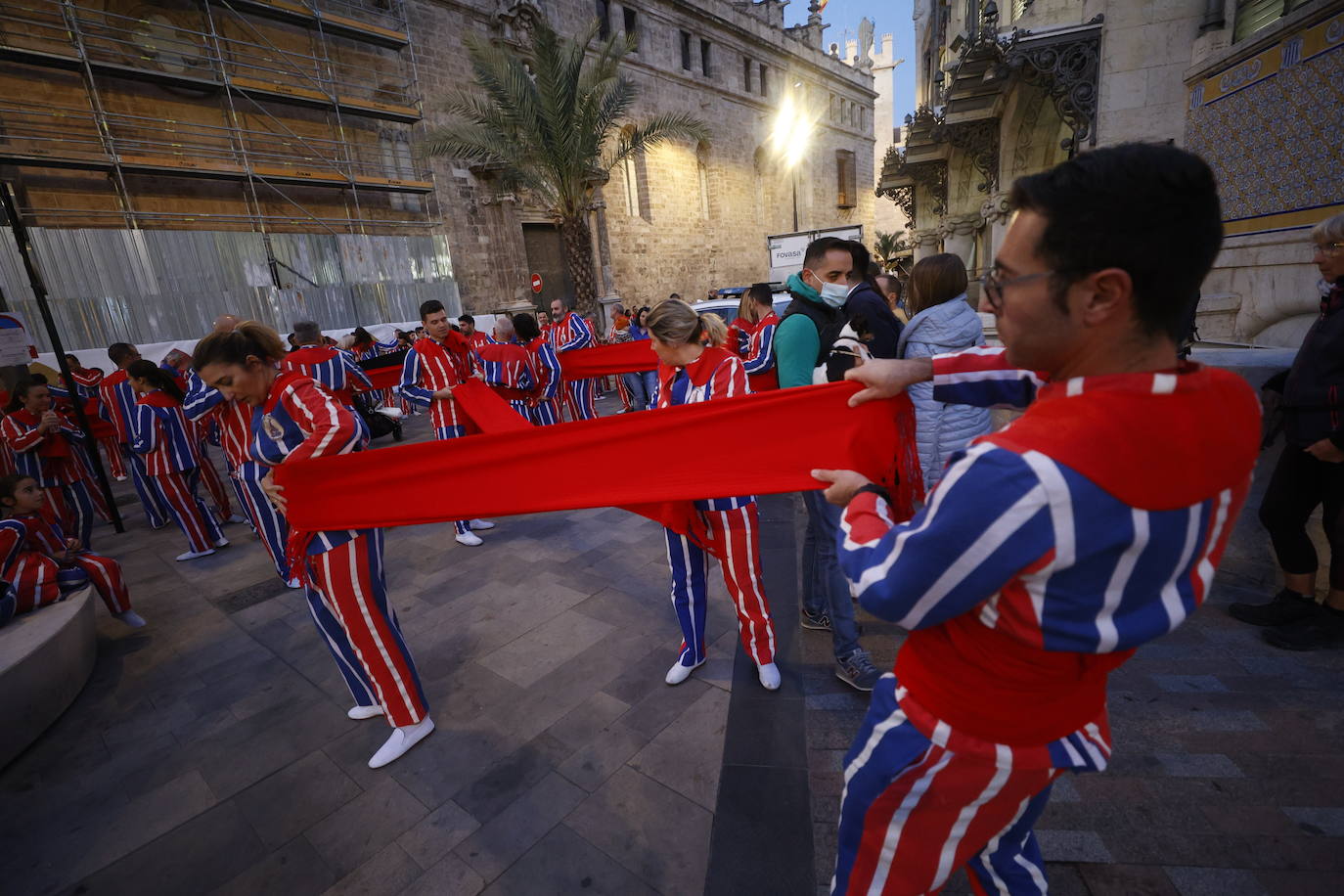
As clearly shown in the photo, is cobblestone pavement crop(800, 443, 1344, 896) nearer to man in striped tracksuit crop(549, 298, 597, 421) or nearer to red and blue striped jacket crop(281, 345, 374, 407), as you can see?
red and blue striped jacket crop(281, 345, 374, 407)

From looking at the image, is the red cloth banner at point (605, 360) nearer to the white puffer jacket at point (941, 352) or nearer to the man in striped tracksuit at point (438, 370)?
the man in striped tracksuit at point (438, 370)

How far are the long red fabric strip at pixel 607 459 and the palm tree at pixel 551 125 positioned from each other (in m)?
13.3

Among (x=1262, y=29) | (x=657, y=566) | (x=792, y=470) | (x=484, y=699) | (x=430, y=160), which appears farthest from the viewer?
(x=430, y=160)

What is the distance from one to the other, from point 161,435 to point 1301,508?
865cm

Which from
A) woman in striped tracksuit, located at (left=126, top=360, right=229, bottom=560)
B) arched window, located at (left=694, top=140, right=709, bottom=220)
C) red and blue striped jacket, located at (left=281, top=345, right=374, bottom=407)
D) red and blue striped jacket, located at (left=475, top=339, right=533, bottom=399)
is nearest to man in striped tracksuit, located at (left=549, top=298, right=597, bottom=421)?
red and blue striped jacket, located at (left=475, top=339, right=533, bottom=399)

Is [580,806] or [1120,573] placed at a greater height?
[1120,573]

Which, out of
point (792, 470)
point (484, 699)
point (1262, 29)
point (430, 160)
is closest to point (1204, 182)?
point (792, 470)

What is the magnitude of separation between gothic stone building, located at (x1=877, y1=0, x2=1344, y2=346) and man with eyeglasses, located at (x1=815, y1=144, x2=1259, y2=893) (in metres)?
6.82

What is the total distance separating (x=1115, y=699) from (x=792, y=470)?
207 cm

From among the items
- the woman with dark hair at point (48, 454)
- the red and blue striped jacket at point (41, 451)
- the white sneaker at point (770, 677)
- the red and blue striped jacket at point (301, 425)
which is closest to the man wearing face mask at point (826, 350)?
the white sneaker at point (770, 677)

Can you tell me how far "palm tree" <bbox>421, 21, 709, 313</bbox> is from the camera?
42.5 ft

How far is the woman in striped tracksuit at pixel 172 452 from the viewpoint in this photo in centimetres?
540

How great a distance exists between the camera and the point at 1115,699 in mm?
2693

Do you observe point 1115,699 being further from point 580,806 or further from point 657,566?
point 657,566
